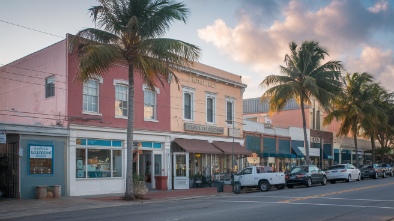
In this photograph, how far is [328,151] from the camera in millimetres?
53438

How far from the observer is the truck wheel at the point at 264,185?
28188 millimetres

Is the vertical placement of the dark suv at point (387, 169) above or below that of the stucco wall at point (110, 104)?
below

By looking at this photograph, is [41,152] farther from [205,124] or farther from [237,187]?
[205,124]

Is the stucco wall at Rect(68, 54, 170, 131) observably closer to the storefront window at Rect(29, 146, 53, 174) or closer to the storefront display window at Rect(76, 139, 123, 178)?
the storefront display window at Rect(76, 139, 123, 178)

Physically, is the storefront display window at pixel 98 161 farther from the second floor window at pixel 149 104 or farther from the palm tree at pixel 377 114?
the palm tree at pixel 377 114

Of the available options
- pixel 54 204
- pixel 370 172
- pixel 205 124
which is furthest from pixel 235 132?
pixel 54 204

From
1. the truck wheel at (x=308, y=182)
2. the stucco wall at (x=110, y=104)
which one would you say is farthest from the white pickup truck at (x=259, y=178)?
the stucco wall at (x=110, y=104)

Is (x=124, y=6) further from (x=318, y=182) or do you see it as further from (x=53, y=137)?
(x=318, y=182)

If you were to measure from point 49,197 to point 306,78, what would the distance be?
21.1 m

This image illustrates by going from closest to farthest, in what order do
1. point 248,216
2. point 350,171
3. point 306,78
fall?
point 248,216, point 306,78, point 350,171

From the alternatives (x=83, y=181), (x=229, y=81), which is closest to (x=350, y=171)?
(x=229, y=81)

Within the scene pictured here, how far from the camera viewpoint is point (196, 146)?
3162 centimetres

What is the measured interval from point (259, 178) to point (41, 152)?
42.0 ft

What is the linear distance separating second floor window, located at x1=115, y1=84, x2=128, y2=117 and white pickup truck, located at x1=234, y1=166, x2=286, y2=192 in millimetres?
8000
